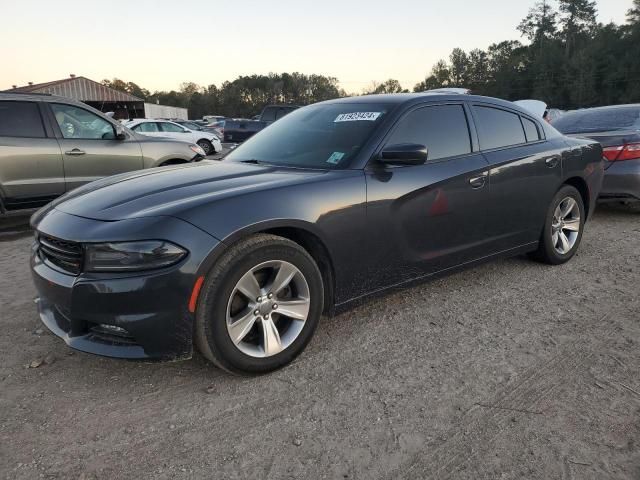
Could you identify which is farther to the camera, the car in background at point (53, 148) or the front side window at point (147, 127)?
the front side window at point (147, 127)

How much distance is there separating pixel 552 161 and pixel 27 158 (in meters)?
6.00

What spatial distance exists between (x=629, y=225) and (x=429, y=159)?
14.2 feet

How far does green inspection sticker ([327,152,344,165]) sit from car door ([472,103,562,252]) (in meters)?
1.25

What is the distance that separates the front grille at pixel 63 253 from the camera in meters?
2.44

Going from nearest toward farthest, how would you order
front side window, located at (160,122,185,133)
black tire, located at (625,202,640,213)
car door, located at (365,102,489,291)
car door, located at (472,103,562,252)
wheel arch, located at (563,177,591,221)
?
car door, located at (365,102,489,291) < car door, located at (472,103,562,252) < wheel arch, located at (563,177,591,221) < black tire, located at (625,202,640,213) < front side window, located at (160,122,185,133)

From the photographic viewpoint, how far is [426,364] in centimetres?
280

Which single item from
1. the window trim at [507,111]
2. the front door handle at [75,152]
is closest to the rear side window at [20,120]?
the front door handle at [75,152]

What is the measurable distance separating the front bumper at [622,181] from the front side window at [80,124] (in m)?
6.68

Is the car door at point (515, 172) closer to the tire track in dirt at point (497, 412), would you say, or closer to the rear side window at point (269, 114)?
the tire track in dirt at point (497, 412)

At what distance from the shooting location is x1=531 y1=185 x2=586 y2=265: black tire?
4324mm

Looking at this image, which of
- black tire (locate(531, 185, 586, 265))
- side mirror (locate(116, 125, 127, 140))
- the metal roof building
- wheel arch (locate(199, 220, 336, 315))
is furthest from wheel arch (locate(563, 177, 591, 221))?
the metal roof building

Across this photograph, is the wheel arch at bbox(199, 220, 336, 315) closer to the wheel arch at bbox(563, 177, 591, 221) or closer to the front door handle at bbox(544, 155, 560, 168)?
the front door handle at bbox(544, 155, 560, 168)

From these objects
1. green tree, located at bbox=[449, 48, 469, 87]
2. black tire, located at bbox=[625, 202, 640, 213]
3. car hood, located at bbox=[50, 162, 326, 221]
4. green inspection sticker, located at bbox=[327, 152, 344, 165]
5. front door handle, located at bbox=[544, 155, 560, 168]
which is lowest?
black tire, located at bbox=[625, 202, 640, 213]

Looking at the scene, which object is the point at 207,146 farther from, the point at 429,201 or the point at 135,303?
the point at 135,303
